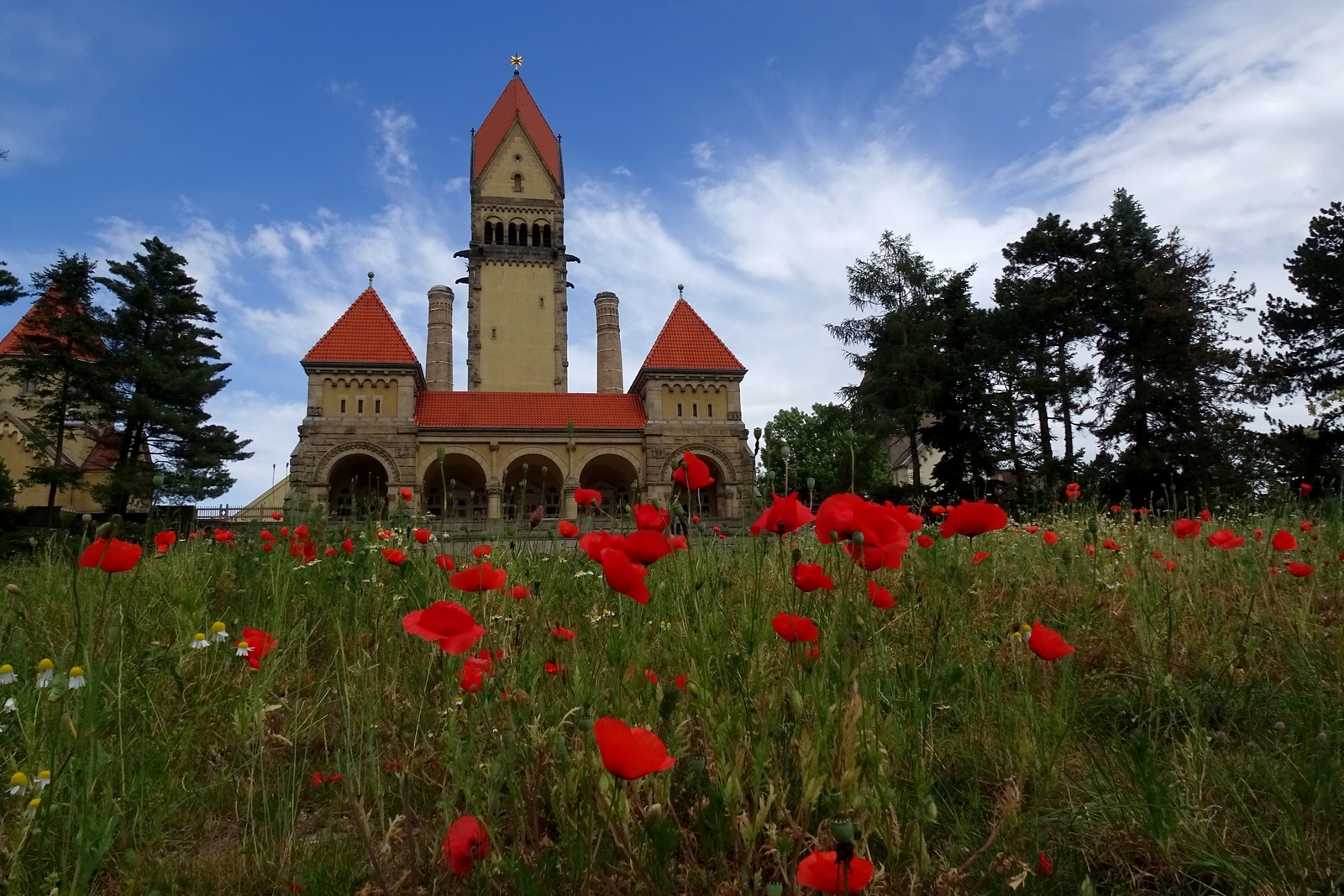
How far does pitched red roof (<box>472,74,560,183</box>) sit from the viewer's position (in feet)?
114

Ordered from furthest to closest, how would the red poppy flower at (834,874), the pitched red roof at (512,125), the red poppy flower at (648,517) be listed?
the pitched red roof at (512,125) < the red poppy flower at (648,517) < the red poppy flower at (834,874)

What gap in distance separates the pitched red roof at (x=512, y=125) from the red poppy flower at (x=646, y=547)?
35.7 metres

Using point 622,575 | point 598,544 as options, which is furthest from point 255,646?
point 622,575

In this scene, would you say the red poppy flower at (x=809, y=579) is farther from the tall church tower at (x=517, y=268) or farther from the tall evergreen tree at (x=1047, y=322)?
the tall church tower at (x=517, y=268)

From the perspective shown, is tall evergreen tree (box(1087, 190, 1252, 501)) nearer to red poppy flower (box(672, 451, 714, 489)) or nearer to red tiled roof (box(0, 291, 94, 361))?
red poppy flower (box(672, 451, 714, 489))

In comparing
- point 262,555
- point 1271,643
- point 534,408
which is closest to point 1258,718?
point 1271,643

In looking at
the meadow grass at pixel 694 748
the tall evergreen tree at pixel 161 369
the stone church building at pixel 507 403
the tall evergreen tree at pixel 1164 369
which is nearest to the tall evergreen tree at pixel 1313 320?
the tall evergreen tree at pixel 1164 369

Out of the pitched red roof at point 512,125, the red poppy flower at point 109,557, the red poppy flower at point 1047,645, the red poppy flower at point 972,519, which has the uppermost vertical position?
the pitched red roof at point 512,125

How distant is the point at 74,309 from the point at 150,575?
25462 mm

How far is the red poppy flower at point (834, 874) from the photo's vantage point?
3.04 ft

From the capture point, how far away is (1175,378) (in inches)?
875

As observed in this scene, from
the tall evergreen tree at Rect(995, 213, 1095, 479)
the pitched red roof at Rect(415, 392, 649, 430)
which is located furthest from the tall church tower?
the tall evergreen tree at Rect(995, 213, 1095, 479)

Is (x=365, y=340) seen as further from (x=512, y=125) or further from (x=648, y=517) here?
(x=648, y=517)

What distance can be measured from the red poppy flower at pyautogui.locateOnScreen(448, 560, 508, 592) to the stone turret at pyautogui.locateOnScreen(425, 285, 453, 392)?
3168cm
